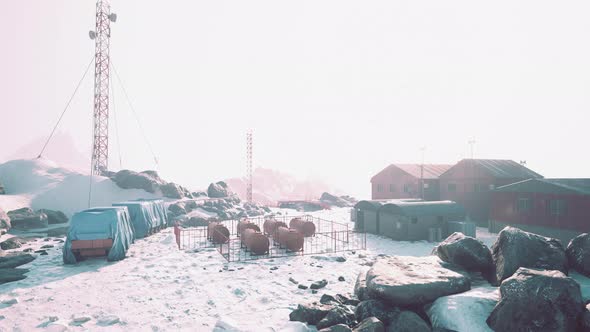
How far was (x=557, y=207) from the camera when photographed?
2727 centimetres

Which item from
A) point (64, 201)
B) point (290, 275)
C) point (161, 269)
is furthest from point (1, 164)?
point (290, 275)

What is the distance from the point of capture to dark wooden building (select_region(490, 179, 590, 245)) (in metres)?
25.9

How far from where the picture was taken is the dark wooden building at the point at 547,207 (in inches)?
1019

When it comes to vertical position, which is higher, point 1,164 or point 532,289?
point 1,164

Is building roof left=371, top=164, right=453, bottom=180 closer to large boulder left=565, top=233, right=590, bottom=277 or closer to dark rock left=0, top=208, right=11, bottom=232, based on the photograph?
large boulder left=565, top=233, right=590, bottom=277

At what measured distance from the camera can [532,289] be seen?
368 inches

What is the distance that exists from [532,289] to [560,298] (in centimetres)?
63

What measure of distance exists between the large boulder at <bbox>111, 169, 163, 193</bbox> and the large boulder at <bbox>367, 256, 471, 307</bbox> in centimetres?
4403

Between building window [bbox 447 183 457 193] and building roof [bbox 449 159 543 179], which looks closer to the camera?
building roof [bbox 449 159 543 179]

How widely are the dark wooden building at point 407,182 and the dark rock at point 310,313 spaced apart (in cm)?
3455

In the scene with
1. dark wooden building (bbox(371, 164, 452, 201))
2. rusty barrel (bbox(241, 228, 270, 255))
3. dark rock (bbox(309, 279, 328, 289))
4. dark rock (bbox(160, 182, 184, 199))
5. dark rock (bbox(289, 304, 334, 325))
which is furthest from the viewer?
dark rock (bbox(160, 182, 184, 199))

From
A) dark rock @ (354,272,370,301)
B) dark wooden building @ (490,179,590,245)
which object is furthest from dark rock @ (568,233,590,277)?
dark wooden building @ (490,179,590,245)

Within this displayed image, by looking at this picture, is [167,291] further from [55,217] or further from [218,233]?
[55,217]

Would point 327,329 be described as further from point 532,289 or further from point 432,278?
point 532,289
